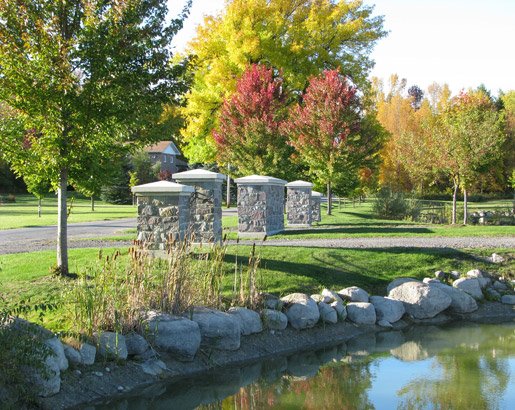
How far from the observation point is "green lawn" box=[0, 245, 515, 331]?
10.2 meters

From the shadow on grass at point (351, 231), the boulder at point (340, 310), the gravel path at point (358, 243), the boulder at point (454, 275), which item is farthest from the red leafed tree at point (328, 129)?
the boulder at point (340, 310)

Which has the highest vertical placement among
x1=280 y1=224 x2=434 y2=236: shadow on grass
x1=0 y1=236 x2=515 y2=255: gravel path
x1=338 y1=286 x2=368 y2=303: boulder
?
x1=280 y1=224 x2=434 y2=236: shadow on grass

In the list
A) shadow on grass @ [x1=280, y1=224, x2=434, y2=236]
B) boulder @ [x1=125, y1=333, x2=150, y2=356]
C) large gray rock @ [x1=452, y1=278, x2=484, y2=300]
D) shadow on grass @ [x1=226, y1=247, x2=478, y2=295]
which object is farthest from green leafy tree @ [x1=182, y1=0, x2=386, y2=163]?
boulder @ [x1=125, y1=333, x2=150, y2=356]

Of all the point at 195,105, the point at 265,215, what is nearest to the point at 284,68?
the point at 195,105

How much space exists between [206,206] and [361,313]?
448 cm

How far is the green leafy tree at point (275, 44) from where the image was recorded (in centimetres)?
2832

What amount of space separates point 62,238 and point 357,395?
5843mm

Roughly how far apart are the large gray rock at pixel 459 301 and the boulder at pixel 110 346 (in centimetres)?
622

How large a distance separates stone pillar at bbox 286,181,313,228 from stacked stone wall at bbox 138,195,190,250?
9.93 meters

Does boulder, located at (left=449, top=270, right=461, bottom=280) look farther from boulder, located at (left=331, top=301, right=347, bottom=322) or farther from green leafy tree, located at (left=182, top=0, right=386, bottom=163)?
green leafy tree, located at (left=182, top=0, right=386, bottom=163)

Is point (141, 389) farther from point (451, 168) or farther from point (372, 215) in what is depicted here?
point (372, 215)

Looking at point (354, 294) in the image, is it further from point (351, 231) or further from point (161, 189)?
point (351, 231)

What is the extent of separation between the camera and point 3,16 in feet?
31.2

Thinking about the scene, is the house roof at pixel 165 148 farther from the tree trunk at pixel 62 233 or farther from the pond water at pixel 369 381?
the pond water at pixel 369 381
